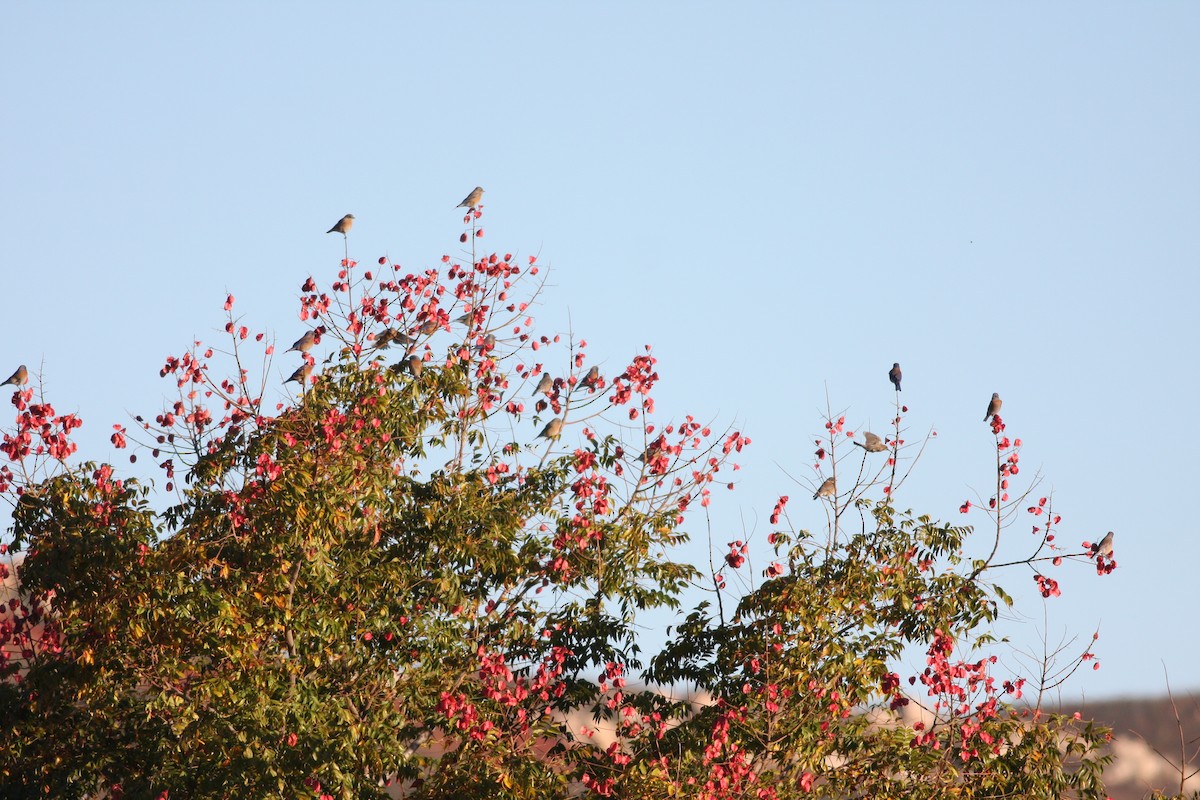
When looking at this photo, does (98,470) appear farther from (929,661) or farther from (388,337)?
(929,661)

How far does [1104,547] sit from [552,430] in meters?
4.88

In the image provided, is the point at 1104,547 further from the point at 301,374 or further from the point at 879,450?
the point at 301,374

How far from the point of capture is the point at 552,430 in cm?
1406

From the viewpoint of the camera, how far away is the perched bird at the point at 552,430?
14.0 metres

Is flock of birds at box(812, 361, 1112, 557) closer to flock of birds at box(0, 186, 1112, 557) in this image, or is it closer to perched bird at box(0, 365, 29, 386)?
flock of birds at box(0, 186, 1112, 557)

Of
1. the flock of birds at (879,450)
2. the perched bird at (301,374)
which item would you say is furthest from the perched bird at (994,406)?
the perched bird at (301,374)

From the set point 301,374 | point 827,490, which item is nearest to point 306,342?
point 301,374

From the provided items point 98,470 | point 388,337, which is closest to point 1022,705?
point 388,337

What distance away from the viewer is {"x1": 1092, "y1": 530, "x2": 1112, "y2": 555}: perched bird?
11.9 meters

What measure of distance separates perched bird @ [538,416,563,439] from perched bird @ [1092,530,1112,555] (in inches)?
188

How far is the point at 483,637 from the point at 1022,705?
13.9 ft

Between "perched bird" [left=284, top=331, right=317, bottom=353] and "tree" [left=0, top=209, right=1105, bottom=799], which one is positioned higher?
"perched bird" [left=284, top=331, right=317, bottom=353]

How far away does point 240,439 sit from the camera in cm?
1278

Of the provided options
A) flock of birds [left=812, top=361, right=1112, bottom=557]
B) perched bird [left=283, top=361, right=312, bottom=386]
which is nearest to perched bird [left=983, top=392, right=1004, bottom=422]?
flock of birds [left=812, top=361, right=1112, bottom=557]
